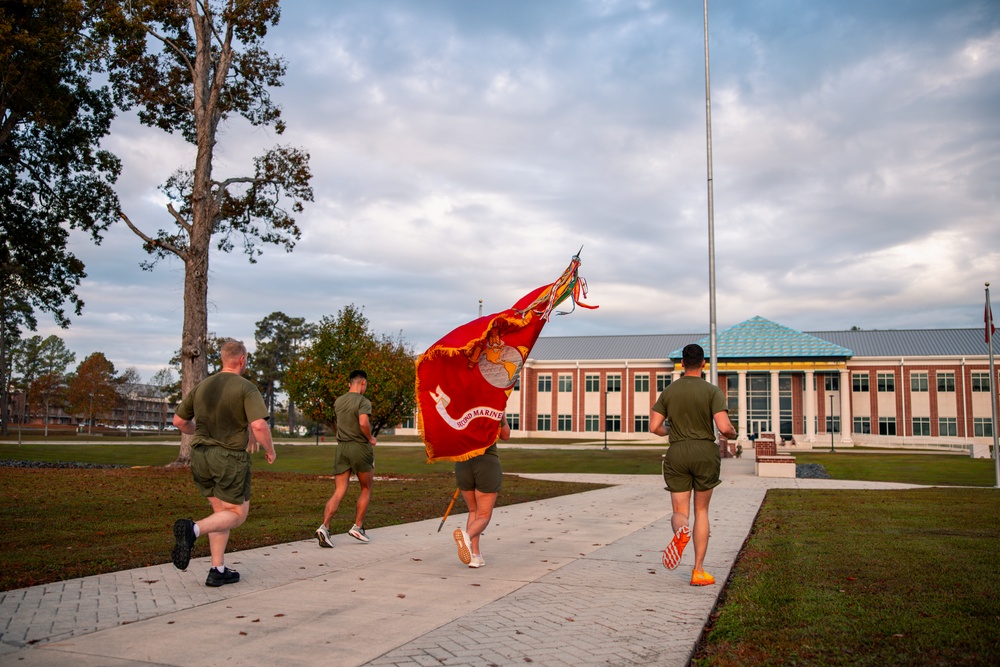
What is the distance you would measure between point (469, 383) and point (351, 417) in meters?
1.89

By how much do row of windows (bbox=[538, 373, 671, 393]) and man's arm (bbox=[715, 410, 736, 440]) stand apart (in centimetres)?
7121

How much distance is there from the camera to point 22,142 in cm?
2717

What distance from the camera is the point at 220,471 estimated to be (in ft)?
22.3

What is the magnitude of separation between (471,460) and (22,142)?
26597mm

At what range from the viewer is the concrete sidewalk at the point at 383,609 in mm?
4805

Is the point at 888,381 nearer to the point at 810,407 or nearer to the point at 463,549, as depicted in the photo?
the point at 810,407

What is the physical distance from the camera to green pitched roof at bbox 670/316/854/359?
6925 cm

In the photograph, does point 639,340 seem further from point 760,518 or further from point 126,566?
point 126,566

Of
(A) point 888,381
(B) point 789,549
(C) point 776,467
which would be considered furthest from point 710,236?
(A) point 888,381

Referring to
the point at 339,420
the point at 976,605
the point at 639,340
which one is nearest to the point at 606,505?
the point at 339,420

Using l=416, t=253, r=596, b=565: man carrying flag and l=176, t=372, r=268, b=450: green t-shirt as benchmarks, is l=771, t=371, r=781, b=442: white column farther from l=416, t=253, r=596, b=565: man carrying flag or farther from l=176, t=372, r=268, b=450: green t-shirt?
l=176, t=372, r=268, b=450: green t-shirt

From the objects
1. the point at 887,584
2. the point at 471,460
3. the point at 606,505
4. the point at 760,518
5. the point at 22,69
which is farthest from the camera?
the point at 22,69

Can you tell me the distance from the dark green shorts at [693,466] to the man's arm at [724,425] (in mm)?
265

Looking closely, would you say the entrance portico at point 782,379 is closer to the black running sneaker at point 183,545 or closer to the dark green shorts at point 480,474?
the dark green shorts at point 480,474
